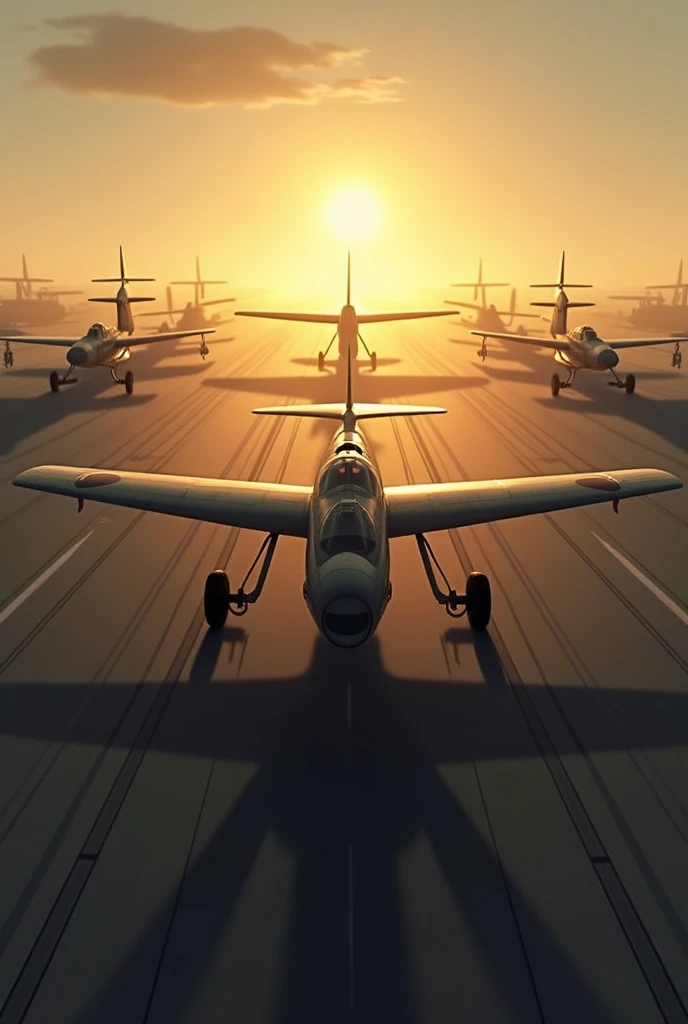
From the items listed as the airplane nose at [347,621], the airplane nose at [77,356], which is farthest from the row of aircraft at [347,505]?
the airplane nose at [77,356]

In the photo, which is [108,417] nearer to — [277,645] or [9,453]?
[9,453]

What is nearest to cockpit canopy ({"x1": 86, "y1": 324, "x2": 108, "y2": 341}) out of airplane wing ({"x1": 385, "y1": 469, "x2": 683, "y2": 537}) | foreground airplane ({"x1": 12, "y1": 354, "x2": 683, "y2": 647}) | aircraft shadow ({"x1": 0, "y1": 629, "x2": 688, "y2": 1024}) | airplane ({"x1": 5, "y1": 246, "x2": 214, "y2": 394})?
airplane ({"x1": 5, "y1": 246, "x2": 214, "y2": 394})

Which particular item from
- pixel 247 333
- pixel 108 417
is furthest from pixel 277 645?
pixel 247 333

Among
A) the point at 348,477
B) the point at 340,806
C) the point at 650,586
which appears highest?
the point at 348,477

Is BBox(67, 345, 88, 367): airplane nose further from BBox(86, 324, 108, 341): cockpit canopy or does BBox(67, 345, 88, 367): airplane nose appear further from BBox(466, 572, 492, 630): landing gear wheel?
BBox(466, 572, 492, 630): landing gear wheel

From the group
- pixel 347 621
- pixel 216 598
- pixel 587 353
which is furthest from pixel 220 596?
pixel 587 353

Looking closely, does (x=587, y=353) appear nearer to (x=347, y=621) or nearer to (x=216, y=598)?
(x=216, y=598)
